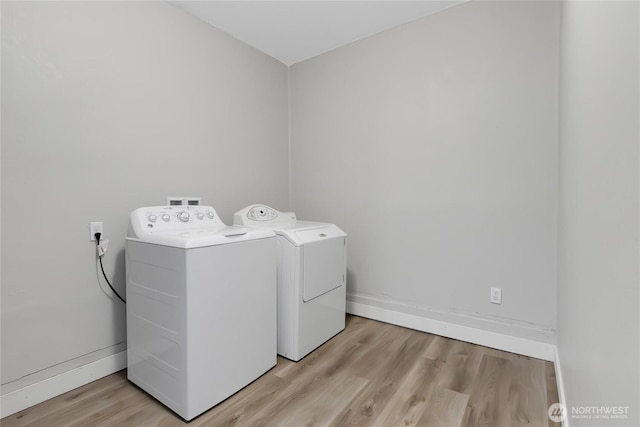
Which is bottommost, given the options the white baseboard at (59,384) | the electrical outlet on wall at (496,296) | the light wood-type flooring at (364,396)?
the light wood-type flooring at (364,396)

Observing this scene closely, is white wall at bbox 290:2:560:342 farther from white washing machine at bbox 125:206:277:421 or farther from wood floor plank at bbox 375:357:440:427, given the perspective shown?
white washing machine at bbox 125:206:277:421

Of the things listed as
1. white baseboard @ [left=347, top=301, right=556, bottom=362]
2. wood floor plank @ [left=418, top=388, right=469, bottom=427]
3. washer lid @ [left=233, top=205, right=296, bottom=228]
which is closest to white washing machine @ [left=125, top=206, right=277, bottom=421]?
washer lid @ [left=233, top=205, right=296, bottom=228]

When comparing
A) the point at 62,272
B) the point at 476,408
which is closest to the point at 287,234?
the point at 62,272

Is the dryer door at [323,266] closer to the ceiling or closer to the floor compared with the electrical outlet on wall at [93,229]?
closer to the floor

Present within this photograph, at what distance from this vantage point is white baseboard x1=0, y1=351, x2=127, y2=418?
141cm

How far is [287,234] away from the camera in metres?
1.89

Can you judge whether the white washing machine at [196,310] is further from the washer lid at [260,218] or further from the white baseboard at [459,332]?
the white baseboard at [459,332]

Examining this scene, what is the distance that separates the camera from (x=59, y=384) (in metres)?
1.56

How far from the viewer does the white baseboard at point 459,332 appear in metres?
1.87

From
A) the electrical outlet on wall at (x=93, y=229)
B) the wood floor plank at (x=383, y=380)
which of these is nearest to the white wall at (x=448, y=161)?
the wood floor plank at (x=383, y=380)

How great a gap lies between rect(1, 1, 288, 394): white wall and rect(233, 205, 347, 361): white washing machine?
69 centimetres

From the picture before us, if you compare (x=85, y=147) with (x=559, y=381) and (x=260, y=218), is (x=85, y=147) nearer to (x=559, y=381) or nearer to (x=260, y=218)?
(x=260, y=218)

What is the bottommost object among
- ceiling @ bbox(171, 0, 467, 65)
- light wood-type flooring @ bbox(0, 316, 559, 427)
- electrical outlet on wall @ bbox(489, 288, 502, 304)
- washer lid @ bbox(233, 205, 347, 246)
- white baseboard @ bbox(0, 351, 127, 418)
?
light wood-type flooring @ bbox(0, 316, 559, 427)

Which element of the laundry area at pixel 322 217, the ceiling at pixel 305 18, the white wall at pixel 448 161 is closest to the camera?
the laundry area at pixel 322 217
